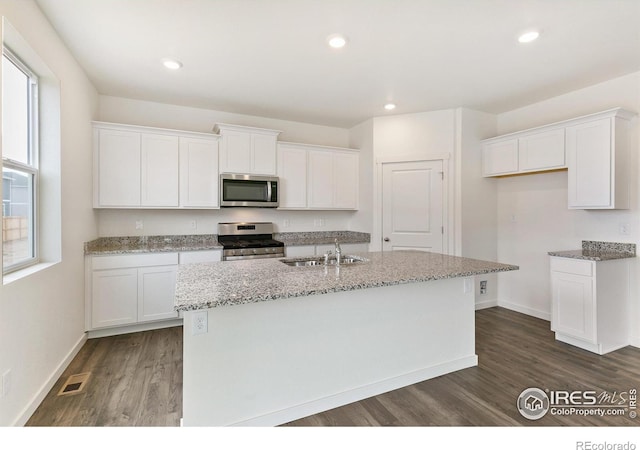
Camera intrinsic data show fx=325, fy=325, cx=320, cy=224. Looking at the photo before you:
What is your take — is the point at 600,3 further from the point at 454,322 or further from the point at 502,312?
the point at 502,312

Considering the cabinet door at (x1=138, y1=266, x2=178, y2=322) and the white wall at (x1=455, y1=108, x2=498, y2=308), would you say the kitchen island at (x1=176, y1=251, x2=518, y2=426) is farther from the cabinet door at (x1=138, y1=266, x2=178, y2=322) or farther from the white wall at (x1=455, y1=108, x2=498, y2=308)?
the white wall at (x1=455, y1=108, x2=498, y2=308)

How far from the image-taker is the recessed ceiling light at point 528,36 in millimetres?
2412

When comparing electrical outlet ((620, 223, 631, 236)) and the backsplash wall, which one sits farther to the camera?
the backsplash wall

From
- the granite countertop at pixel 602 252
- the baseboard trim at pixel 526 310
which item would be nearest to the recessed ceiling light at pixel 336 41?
the granite countertop at pixel 602 252

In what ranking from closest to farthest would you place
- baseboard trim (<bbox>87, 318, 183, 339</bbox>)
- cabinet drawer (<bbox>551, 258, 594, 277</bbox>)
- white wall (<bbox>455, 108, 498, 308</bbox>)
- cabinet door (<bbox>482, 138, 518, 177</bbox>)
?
cabinet drawer (<bbox>551, 258, 594, 277</bbox>)
baseboard trim (<bbox>87, 318, 183, 339</bbox>)
cabinet door (<bbox>482, 138, 518, 177</bbox>)
white wall (<bbox>455, 108, 498, 308</bbox>)

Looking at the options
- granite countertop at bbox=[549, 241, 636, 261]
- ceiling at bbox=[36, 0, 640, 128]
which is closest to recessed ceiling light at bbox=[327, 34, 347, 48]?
ceiling at bbox=[36, 0, 640, 128]

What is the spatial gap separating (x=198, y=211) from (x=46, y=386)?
236 cm

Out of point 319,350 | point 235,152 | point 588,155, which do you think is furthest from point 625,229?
point 235,152

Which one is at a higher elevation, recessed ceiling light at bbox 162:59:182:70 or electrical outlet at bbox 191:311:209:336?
recessed ceiling light at bbox 162:59:182:70

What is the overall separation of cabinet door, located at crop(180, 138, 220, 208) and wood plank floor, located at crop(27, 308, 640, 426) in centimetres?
157

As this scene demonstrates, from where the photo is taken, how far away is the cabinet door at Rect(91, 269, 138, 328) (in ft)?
10.5

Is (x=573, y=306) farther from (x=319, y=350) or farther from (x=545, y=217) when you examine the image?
(x=319, y=350)

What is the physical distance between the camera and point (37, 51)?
7.01 ft
